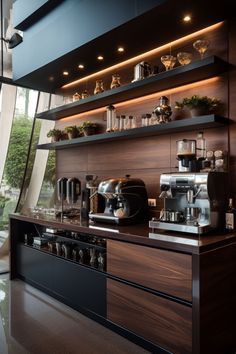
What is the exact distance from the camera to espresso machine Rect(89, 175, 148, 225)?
2861 millimetres

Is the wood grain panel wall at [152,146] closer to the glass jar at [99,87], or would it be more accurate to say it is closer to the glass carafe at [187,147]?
the glass carafe at [187,147]

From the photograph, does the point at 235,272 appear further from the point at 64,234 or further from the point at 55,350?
the point at 64,234

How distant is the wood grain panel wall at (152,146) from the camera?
2646mm

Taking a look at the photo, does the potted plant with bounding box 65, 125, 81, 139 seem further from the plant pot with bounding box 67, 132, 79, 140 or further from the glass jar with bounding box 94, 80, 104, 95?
the glass jar with bounding box 94, 80, 104, 95

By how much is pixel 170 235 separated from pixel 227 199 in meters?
0.66

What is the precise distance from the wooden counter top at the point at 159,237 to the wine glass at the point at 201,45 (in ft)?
5.39

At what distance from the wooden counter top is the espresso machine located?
3.5 inches

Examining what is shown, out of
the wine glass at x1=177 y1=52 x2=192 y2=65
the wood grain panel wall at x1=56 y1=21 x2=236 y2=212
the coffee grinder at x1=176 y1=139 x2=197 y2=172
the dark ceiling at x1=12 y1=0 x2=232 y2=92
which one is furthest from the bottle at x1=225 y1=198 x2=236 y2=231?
the dark ceiling at x1=12 y1=0 x2=232 y2=92

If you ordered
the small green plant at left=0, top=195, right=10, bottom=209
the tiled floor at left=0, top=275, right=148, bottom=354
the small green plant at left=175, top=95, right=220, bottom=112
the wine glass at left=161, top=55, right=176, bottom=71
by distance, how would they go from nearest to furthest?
the tiled floor at left=0, top=275, right=148, bottom=354 → the small green plant at left=175, top=95, right=220, bottom=112 → the wine glass at left=161, top=55, right=176, bottom=71 → the small green plant at left=0, top=195, right=10, bottom=209

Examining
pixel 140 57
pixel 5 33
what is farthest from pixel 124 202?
pixel 5 33

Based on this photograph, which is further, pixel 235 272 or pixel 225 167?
pixel 225 167

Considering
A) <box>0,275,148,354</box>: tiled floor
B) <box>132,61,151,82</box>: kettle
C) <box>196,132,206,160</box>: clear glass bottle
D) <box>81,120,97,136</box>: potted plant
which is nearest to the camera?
<box>0,275,148,354</box>: tiled floor

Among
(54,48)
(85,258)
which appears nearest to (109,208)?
(85,258)

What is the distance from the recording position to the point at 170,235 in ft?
7.21
